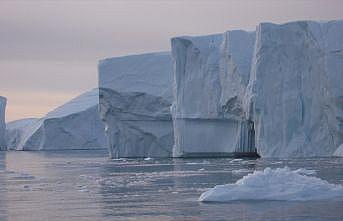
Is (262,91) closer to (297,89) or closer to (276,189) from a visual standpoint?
(297,89)

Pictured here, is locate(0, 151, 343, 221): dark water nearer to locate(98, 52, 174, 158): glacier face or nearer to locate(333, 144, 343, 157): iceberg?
locate(333, 144, 343, 157): iceberg

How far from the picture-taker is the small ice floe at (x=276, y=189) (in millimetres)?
11344

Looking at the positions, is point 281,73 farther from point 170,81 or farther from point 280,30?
point 170,81

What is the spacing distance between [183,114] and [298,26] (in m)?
6.62

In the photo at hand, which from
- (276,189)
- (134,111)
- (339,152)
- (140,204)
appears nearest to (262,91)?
(339,152)

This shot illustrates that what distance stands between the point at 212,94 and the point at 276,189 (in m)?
19.7

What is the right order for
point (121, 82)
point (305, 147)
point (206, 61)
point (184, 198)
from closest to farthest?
point (184, 198), point (305, 147), point (206, 61), point (121, 82)

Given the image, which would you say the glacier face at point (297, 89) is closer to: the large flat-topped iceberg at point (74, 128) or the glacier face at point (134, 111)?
the glacier face at point (134, 111)

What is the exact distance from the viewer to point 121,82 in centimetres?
3528

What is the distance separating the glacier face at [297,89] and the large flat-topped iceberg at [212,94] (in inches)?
56.9

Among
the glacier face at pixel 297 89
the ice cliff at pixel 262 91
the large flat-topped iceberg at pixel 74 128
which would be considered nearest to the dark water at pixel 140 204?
the glacier face at pixel 297 89

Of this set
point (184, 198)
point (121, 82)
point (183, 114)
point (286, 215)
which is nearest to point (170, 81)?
point (121, 82)

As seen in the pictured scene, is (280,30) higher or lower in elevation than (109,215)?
higher

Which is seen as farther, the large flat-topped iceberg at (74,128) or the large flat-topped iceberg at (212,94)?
the large flat-topped iceberg at (74,128)
